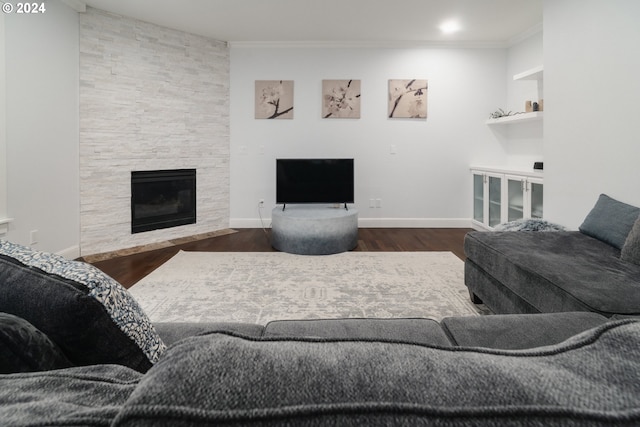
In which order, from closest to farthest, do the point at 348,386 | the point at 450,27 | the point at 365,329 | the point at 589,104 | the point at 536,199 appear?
the point at 348,386, the point at 365,329, the point at 589,104, the point at 536,199, the point at 450,27

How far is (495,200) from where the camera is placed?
5000 millimetres

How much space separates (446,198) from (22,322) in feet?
18.5

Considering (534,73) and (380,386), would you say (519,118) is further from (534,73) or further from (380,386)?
(380,386)

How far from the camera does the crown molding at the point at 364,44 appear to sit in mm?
5449

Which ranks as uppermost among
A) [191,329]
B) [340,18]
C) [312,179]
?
[340,18]

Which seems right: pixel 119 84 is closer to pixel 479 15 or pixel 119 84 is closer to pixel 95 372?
pixel 479 15

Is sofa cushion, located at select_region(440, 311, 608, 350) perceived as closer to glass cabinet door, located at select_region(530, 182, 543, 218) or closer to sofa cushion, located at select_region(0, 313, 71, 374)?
sofa cushion, located at select_region(0, 313, 71, 374)

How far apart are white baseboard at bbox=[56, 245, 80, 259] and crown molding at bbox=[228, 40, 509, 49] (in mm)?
3297

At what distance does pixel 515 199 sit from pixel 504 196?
0.18 m

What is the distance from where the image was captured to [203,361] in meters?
0.34

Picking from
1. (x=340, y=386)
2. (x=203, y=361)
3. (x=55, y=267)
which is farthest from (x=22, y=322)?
(x=340, y=386)

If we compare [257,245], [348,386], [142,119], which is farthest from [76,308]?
[142,119]

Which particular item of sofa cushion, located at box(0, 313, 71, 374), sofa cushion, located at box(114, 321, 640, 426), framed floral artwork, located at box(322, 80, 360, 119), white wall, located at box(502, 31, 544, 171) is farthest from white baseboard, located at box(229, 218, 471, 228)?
sofa cushion, located at box(114, 321, 640, 426)

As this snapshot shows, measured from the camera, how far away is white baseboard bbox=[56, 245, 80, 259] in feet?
13.1
